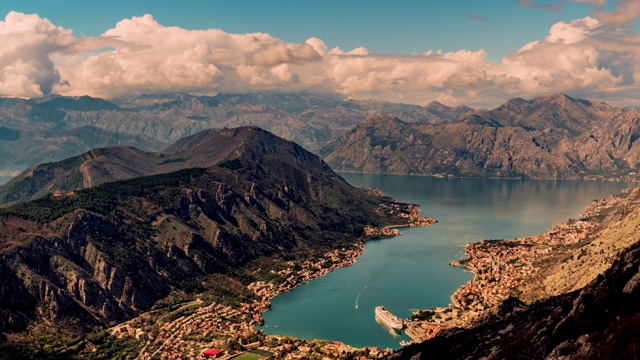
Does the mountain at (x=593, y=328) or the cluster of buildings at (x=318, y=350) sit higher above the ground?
the mountain at (x=593, y=328)

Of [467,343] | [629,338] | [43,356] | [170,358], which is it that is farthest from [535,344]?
[43,356]

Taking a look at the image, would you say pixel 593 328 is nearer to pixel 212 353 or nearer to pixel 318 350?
pixel 318 350

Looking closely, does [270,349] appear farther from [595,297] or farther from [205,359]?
[595,297]

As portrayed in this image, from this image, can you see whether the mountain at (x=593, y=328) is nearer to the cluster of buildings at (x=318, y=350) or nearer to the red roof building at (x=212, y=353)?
the cluster of buildings at (x=318, y=350)

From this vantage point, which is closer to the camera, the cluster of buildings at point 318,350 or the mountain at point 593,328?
the mountain at point 593,328

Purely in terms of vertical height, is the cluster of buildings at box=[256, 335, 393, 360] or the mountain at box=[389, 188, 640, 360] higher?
the mountain at box=[389, 188, 640, 360]

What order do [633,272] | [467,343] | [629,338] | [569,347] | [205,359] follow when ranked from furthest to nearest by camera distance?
1. [205,359]
2. [467,343]
3. [633,272]
4. [569,347]
5. [629,338]

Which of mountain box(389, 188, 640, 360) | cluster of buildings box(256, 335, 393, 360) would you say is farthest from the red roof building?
mountain box(389, 188, 640, 360)

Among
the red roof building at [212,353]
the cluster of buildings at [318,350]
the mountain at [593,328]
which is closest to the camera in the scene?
the mountain at [593,328]

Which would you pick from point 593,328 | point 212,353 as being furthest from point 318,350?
point 593,328


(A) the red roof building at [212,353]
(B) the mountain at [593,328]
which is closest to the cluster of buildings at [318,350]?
(A) the red roof building at [212,353]

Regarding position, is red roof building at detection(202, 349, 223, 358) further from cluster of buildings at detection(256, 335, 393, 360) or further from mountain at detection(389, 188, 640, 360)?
mountain at detection(389, 188, 640, 360)
